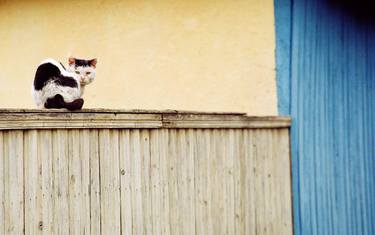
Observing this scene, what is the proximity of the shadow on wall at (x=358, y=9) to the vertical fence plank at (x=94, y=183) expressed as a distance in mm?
2927

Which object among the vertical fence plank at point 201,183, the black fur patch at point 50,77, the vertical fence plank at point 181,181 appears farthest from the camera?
the vertical fence plank at point 201,183

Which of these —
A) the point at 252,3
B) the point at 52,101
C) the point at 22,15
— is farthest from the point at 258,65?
the point at 22,15

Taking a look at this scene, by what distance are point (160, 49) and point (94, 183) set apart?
254cm

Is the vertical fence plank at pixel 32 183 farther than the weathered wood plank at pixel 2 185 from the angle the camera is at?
Yes

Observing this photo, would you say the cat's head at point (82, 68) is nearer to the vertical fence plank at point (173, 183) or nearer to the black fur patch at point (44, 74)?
the black fur patch at point (44, 74)

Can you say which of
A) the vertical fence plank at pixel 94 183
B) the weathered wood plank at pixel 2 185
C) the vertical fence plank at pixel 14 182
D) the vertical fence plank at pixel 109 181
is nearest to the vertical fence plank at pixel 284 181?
the vertical fence plank at pixel 109 181

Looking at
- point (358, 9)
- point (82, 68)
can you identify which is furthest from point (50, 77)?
point (358, 9)

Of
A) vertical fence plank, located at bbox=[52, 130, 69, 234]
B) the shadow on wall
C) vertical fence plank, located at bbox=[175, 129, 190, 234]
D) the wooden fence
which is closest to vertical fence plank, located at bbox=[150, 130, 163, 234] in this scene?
the wooden fence

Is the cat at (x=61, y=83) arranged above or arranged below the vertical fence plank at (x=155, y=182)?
above

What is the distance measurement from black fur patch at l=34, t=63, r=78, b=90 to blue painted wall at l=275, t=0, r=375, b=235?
2.20 metres

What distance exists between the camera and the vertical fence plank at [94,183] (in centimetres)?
324

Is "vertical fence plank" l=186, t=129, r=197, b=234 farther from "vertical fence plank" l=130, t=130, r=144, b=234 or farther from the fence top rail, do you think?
"vertical fence plank" l=130, t=130, r=144, b=234

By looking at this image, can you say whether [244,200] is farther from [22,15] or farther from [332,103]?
[22,15]

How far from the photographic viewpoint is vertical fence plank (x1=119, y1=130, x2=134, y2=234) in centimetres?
343
